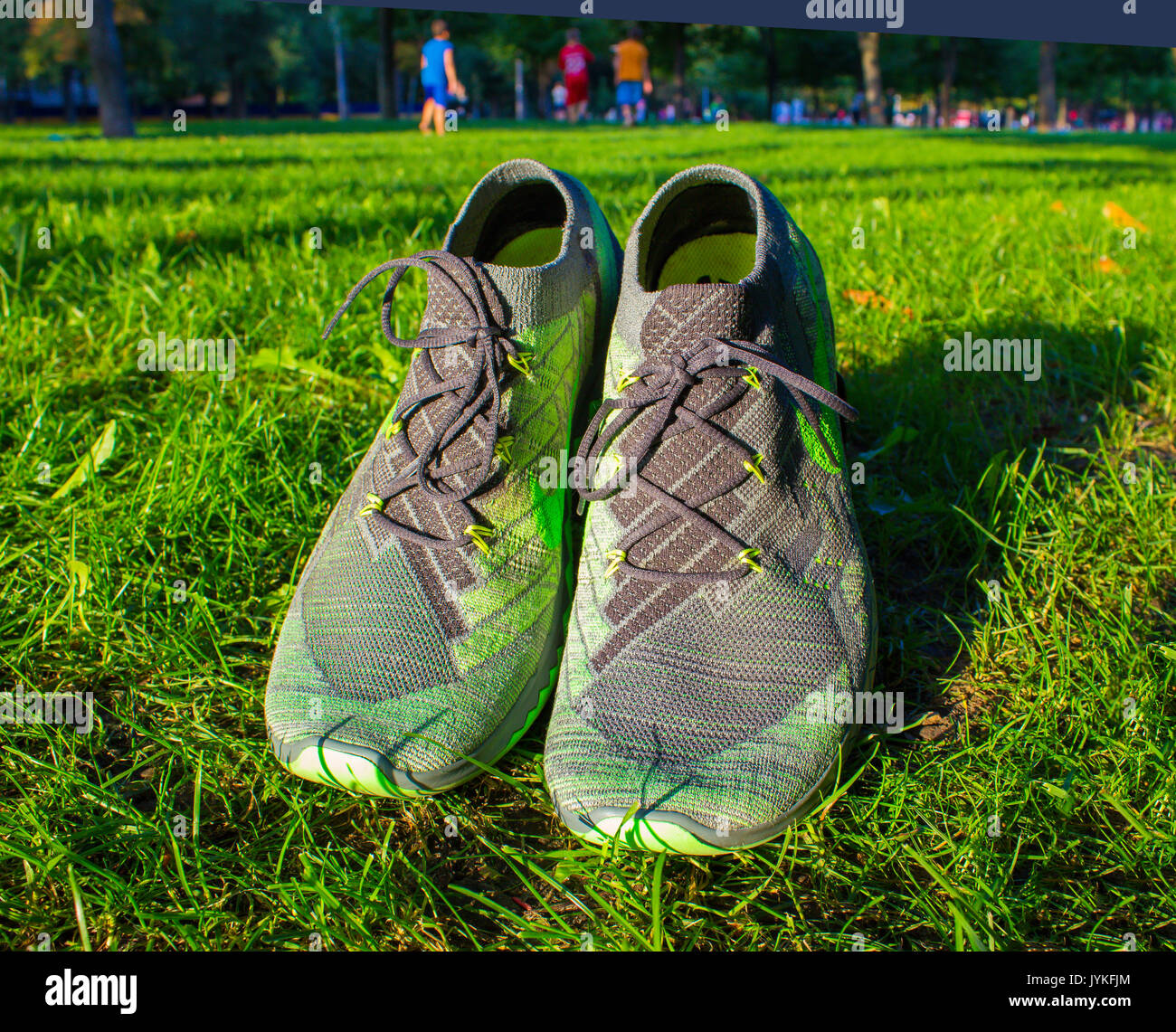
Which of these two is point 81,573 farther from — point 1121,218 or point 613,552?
point 1121,218

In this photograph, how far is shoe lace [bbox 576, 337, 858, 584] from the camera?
5.64 ft

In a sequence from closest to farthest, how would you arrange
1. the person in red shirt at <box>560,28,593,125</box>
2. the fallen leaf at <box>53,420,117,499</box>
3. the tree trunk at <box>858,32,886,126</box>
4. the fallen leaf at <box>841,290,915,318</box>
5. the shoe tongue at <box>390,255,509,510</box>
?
the shoe tongue at <box>390,255,509,510</box>, the fallen leaf at <box>53,420,117,499</box>, the fallen leaf at <box>841,290,915,318</box>, the person in red shirt at <box>560,28,593,125</box>, the tree trunk at <box>858,32,886,126</box>

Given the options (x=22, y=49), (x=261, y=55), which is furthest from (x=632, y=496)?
(x=261, y=55)

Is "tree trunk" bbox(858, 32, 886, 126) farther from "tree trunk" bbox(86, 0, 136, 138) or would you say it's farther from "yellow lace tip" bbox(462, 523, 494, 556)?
"yellow lace tip" bbox(462, 523, 494, 556)

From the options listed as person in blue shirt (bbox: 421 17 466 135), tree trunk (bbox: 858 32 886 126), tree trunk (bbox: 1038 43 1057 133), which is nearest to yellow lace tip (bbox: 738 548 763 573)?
person in blue shirt (bbox: 421 17 466 135)

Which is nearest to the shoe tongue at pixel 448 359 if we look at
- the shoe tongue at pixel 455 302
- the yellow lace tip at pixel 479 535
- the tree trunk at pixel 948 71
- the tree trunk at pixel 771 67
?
the shoe tongue at pixel 455 302

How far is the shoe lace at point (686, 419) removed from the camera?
5.64ft

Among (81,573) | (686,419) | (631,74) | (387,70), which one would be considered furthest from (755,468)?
(387,70)

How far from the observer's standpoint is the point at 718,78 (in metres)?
70.6

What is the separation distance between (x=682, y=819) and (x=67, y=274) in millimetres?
3737

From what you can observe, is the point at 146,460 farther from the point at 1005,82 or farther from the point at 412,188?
the point at 1005,82

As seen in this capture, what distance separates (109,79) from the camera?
1973 centimetres

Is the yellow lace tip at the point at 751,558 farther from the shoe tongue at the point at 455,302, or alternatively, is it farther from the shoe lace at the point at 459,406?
the shoe tongue at the point at 455,302
